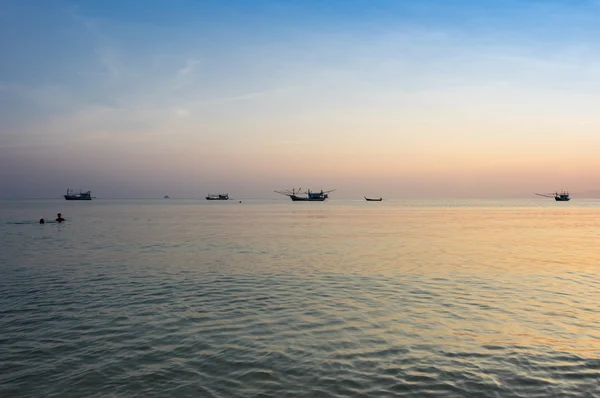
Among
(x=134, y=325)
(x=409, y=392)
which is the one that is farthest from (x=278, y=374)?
(x=134, y=325)

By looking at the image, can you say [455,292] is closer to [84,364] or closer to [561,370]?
[561,370]

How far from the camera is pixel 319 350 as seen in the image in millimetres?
13430

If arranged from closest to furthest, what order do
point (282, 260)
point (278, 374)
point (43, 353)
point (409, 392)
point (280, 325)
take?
1. point (409, 392)
2. point (278, 374)
3. point (43, 353)
4. point (280, 325)
5. point (282, 260)

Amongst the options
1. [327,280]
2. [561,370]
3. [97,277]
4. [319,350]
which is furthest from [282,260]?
[561,370]

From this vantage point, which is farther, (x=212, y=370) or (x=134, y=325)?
(x=134, y=325)

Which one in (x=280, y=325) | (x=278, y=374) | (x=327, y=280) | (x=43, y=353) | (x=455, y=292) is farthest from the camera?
(x=327, y=280)

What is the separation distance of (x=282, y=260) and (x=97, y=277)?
43.4ft

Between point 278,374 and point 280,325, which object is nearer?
point 278,374

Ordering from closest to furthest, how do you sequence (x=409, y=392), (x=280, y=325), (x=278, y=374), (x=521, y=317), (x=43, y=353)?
1. (x=409, y=392)
2. (x=278, y=374)
3. (x=43, y=353)
4. (x=280, y=325)
5. (x=521, y=317)

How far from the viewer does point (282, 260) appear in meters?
34.1

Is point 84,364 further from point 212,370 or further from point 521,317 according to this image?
point 521,317

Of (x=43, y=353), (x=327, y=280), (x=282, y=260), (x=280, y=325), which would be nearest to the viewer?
(x=43, y=353)

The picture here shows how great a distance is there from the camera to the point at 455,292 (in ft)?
72.4

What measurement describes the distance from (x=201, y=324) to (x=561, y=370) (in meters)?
11.7
